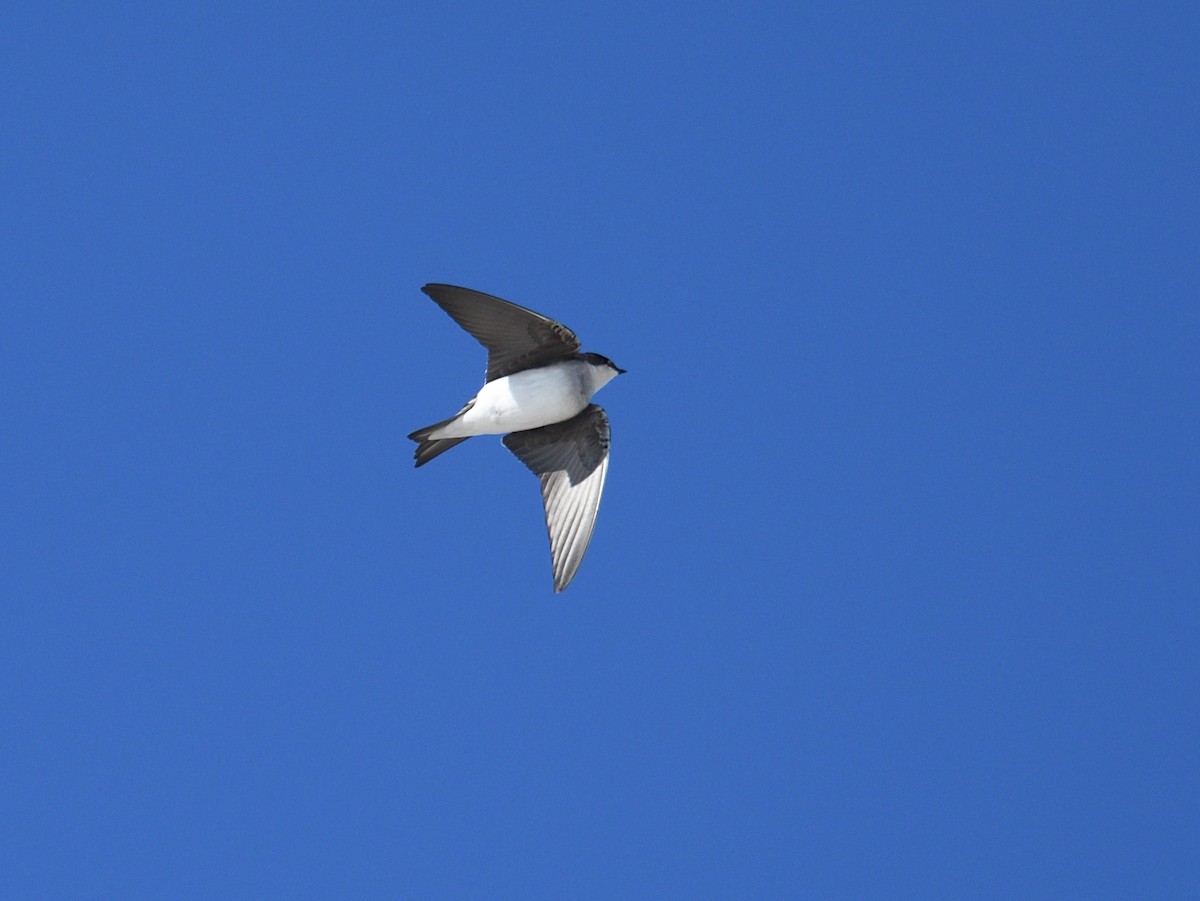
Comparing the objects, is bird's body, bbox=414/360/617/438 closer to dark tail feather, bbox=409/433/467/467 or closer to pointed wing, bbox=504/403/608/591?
dark tail feather, bbox=409/433/467/467

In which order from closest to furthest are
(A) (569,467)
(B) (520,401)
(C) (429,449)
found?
(B) (520,401), (C) (429,449), (A) (569,467)

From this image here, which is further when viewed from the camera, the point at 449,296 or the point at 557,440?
the point at 557,440

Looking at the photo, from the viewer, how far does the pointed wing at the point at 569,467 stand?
9.89 meters

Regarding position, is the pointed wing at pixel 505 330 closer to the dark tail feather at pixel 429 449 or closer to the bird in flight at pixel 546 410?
the bird in flight at pixel 546 410

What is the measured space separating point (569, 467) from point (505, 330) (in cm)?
100

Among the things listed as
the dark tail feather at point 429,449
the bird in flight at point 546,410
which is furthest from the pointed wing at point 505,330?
the dark tail feather at point 429,449

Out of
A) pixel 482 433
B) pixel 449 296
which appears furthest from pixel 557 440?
pixel 449 296

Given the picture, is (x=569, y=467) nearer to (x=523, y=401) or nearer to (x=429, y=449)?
(x=523, y=401)

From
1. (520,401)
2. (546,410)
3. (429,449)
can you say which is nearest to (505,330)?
(520,401)

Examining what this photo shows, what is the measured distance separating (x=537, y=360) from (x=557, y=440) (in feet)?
1.88

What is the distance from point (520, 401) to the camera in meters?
9.76

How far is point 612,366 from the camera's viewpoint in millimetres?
10000

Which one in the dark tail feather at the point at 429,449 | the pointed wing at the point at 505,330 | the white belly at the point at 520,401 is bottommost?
the dark tail feather at the point at 429,449

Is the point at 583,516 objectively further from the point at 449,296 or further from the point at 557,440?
the point at 449,296
